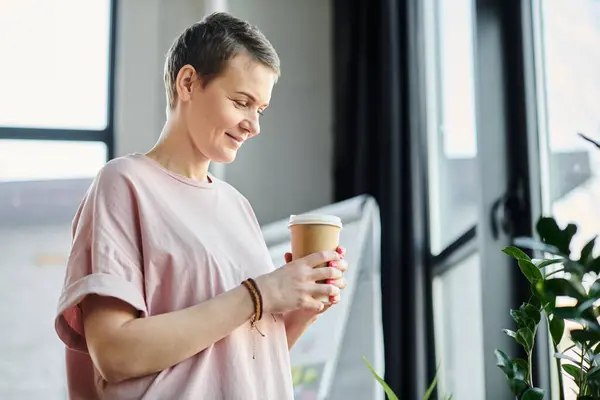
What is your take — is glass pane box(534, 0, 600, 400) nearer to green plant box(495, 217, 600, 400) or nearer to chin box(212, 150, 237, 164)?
green plant box(495, 217, 600, 400)

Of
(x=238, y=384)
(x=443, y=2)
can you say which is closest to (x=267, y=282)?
(x=238, y=384)

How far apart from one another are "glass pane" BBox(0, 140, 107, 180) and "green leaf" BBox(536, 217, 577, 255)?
2481 mm

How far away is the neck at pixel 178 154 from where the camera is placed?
1146 mm

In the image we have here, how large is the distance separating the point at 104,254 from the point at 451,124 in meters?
1.64

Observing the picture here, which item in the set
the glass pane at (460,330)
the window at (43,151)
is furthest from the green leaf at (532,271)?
the window at (43,151)

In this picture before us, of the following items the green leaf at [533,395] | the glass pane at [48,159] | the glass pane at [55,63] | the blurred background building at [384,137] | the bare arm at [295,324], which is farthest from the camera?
the glass pane at [55,63]

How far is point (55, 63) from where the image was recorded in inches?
125

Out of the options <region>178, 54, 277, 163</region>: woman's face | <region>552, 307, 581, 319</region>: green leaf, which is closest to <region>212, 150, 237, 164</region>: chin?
<region>178, 54, 277, 163</region>: woman's face

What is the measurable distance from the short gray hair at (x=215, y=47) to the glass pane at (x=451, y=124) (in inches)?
44.0

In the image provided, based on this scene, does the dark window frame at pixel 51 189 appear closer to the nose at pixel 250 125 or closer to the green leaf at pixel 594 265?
the nose at pixel 250 125

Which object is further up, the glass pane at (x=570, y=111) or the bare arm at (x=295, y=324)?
the glass pane at (x=570, y=111)

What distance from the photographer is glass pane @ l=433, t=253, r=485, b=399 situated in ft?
7.09

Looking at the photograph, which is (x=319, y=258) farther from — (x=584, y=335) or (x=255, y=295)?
(x=584, y=335)

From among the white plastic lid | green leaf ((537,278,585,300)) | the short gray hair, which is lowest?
green leaf ((537,278,585,300))
